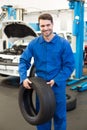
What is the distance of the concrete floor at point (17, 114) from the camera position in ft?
12.1

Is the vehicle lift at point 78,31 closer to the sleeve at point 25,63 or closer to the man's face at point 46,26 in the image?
the sleeve at point 25,63

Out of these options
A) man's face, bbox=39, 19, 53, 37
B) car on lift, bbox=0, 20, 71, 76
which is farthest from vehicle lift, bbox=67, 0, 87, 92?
man's face, bbox=39, 19, 53, 37

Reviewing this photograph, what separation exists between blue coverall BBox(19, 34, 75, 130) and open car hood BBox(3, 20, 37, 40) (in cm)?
328

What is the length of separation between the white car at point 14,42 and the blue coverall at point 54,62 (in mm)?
3207

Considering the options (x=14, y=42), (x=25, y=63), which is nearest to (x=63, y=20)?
(x=14, y=42)

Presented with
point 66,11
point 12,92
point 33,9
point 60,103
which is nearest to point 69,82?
point 12,92

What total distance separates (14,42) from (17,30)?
60 cm

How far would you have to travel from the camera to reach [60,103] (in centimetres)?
276

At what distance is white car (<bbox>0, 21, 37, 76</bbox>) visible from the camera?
19.6 ft

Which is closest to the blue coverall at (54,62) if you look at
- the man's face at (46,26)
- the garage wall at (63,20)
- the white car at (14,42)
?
the man's face at (46,26)

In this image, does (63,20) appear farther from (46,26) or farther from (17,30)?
(46,26)

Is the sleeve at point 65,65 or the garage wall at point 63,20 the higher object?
the garage wall at point 63,20

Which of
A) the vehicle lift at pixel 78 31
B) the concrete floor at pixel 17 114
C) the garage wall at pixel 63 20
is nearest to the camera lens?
the concrete floor at pixel 17 114

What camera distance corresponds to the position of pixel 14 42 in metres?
7.01
